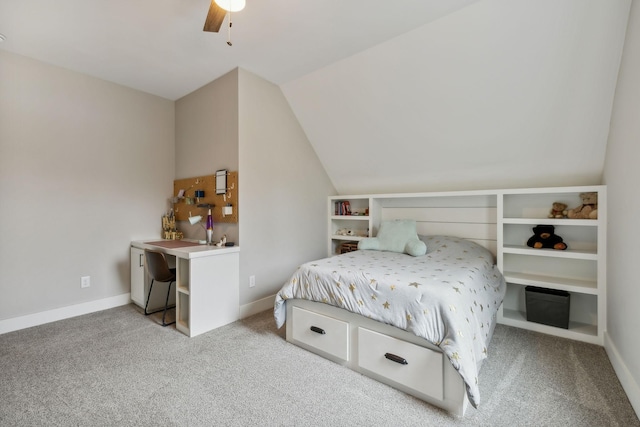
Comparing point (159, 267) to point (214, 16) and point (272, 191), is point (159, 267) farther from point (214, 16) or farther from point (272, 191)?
point (214, 16)

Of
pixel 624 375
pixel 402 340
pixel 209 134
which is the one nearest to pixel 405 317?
pixel 402 340

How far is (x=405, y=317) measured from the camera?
1.70 meters

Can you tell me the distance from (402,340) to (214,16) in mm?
2310

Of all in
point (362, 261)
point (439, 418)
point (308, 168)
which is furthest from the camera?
point (308, 168)

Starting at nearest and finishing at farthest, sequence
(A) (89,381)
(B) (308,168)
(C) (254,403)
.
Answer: (C) (254,403)
(A) (89,381)
(B) (308,168)

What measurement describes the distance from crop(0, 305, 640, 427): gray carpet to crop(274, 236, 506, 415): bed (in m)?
0.13

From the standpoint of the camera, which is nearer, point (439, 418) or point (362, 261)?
point (439, 418)

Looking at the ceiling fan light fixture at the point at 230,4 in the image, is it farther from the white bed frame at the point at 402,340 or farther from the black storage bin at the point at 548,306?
the black storage bin at the point at 548,306

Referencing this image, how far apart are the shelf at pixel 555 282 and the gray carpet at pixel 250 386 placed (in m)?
0.43

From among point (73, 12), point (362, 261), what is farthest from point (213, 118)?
point (362, 261)

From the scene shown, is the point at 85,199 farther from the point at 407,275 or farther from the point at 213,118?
the point at 407,275

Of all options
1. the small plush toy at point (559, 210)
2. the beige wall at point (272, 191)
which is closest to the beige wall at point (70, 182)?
the beige wall at point (272, 191)

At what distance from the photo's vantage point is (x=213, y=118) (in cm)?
316

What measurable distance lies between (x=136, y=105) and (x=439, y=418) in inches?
165
